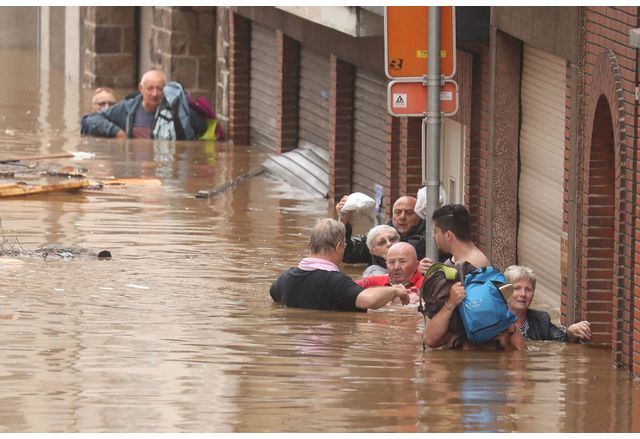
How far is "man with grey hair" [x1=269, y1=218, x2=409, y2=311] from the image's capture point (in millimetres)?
12789

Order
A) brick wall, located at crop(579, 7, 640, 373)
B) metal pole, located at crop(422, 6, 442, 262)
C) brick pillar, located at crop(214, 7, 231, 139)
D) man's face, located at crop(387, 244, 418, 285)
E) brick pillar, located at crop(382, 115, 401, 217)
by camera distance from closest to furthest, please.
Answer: brick wall, located at crop(579, 7, 640, 373), metal pole, located at crop(422, 6, 442, 262), man's face, located at crop(387, 244, 418, 285), brick pillar, located at crop(382, 115, 401, 217), brick pillar, located at crop(214, 7, 231, 139)

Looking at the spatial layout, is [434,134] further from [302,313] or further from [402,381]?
[402,381]

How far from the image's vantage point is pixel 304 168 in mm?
22641

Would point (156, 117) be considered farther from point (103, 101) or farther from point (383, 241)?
point (383, 241)

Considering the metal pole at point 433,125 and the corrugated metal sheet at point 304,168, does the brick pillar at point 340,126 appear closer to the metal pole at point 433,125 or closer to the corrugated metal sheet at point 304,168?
the corrugated metal sheet at point 304,168

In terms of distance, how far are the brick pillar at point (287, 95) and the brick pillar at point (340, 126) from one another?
8.73ft

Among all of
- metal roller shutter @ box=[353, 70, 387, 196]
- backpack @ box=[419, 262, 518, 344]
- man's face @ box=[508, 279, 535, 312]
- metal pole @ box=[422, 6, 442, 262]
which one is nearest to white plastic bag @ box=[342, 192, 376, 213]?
metal pole @ box=[422, 6, 442, 262]

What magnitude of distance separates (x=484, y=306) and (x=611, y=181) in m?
2.30

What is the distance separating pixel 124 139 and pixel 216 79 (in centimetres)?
304

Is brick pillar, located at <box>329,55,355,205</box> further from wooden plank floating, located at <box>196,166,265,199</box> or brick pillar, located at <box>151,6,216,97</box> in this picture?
brick pillar, located at <box>151,6,216,97</box>

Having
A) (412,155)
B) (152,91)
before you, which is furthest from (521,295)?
(152,91)

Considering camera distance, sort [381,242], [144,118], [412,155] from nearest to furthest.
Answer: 1. [381,242]
2. [412,155]
3. [144,118]

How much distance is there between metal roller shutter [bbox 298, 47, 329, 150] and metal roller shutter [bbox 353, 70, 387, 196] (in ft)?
5.35

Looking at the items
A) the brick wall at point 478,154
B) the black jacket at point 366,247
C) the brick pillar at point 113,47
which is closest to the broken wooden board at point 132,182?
the black jacket at point 366,247
